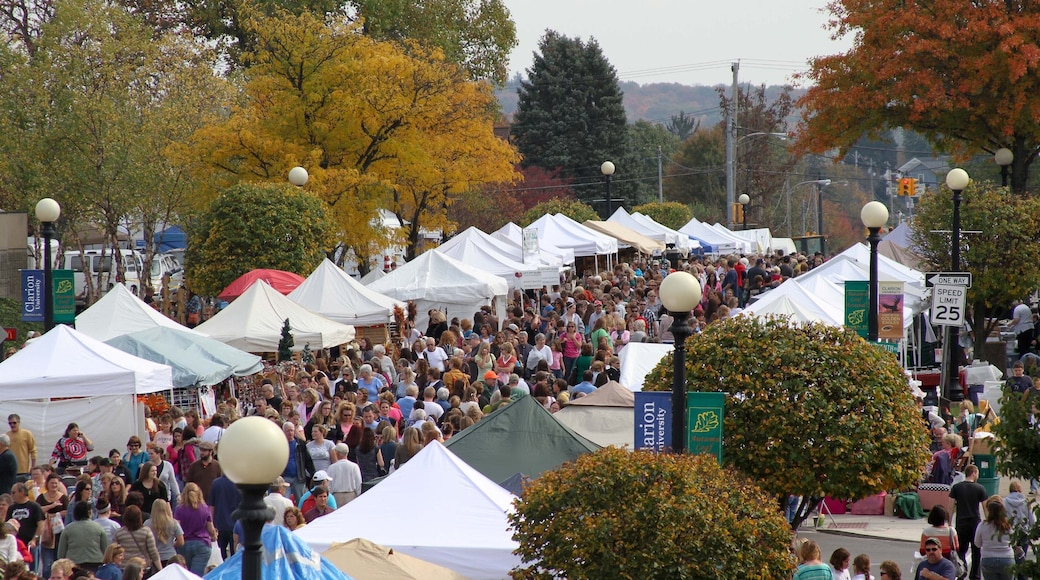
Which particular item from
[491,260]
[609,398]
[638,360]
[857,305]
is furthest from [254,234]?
[857,305]

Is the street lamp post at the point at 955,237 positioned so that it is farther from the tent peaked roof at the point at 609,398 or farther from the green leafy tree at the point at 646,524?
the green leafy tree at the point at 646,524

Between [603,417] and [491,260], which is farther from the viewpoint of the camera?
[491,260]

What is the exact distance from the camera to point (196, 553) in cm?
1123

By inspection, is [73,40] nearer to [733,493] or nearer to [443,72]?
[443,72]

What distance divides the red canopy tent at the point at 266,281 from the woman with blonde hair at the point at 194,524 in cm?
1239

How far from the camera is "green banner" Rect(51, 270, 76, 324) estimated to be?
16828 millimetres

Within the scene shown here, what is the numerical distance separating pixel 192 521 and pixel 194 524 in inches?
1.3

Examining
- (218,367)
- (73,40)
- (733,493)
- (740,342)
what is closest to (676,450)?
(733,493)

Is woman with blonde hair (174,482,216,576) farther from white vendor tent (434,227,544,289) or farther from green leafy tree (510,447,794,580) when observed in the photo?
white vendor tent (434,227,544,289)

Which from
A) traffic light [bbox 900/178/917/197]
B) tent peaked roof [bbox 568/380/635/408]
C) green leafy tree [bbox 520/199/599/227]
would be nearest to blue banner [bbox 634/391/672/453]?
tent peaked roof [bbox 568/380/635/408]

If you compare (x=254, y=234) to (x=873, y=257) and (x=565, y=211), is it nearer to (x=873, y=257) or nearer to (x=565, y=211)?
(x=873, y=257)

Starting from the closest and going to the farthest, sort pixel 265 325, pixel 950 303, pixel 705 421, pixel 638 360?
1. pixel 705 421
2. pixel 950 303
3. pixel 638 360
4. pixel 265 325

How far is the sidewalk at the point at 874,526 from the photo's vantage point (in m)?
14.3

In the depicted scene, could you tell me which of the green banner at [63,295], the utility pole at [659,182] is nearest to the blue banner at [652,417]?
the green banner at [63,295]
